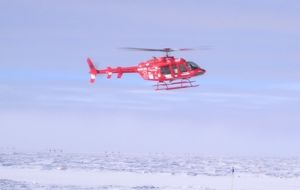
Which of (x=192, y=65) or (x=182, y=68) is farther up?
(x=192, y=65)

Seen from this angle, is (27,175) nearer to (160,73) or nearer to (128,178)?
(128,178)

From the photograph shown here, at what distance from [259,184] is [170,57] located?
43022 mm

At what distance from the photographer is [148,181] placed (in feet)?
243

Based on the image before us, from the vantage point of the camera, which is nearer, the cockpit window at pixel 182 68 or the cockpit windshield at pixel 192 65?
the cockpit windshield at pixel 192 65

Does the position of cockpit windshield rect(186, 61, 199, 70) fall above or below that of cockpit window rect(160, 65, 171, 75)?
above

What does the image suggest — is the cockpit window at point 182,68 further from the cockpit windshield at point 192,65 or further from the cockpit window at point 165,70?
the cockpit window at point 165,70

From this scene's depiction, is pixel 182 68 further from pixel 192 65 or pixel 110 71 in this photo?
pixel 110 71

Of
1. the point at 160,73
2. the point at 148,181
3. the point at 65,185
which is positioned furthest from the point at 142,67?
the point at 148,181

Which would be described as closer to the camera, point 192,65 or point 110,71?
point 192,65

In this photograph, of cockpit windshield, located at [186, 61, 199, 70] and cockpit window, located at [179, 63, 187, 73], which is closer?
cockpit windshield, located at [186, 61, 199, 70]

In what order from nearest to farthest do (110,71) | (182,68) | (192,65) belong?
(192,65) < (182,68) < (110,71)

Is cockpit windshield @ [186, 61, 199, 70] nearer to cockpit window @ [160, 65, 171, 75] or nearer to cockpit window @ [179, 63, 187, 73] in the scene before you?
cockpit window @ [179, 63, 187, 73]

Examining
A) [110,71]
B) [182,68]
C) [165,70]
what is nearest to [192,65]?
[182,68]

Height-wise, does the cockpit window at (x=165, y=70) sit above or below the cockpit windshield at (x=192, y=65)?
below
